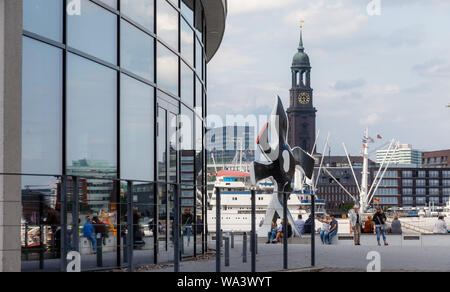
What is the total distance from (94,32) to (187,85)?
6567 millimetres

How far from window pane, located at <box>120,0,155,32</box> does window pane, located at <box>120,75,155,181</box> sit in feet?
4.39

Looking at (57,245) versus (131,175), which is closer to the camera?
(57,245)

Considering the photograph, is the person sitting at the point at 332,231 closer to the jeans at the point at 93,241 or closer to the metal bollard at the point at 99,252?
the metal bollard at the point at 99,252

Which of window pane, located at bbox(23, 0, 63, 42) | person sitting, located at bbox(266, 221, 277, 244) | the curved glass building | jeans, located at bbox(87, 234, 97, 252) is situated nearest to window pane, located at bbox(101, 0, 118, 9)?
the curved glass building

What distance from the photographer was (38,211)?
1312 centimetres

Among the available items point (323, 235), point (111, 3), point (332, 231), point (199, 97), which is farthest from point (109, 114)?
point (323, 235)

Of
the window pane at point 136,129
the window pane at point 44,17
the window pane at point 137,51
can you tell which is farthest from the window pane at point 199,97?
the window pane at point 44,17

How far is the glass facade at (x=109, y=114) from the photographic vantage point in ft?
42.5

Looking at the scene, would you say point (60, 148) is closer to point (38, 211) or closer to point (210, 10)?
point (38, 211)

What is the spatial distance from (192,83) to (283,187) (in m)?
24.2
